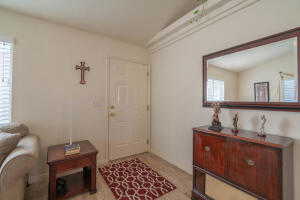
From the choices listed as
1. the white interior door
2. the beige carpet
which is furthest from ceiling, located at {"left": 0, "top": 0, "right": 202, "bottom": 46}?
the beige carpet

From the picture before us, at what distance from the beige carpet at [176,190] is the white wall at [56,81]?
396 millimetres

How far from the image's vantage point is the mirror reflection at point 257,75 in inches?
51.9

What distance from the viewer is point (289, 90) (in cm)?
130

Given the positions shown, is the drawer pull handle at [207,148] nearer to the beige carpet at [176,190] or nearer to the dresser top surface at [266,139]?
the dresser top surface at [266,139]

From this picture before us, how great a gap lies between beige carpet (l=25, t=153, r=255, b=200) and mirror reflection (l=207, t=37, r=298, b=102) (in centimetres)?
103

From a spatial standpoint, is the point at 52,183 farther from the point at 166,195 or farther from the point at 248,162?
the point at 248,162

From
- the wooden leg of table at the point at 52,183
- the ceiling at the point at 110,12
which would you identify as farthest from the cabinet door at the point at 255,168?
the ceiling at the point at 110,12

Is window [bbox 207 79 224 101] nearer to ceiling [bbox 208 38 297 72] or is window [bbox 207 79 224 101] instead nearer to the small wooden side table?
ceiling [bbox 208 38 297 72]

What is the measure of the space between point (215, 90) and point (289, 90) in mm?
751

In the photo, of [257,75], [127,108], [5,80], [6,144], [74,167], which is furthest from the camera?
[127,108]

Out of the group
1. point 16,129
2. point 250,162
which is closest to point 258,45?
point 250,162

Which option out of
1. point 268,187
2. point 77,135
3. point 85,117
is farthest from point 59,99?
point 268,187

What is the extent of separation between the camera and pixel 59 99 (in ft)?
7.42

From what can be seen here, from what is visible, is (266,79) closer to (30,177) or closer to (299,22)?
(299,22)
